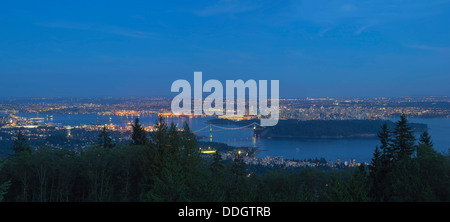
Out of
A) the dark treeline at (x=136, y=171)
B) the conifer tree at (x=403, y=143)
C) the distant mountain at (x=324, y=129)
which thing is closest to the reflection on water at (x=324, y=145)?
the distant mountain at (x=324, y=129)

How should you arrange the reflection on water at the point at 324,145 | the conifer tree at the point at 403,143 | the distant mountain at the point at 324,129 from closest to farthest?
1. the conifer tree at the point at 403,143
2. the reflection on water at the point at 324,145
3. the distant mountain at the point at 324,129

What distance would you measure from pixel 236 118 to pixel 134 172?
2404 inches

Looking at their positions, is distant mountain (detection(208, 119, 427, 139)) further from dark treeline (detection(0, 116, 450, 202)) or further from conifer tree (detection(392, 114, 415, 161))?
dark treeline (detection(0, 116, 450, 202))

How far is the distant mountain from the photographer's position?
161ft

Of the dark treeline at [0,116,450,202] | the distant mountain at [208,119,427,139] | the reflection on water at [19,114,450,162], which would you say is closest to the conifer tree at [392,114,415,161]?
the dark treeline at [0,116,450,202]

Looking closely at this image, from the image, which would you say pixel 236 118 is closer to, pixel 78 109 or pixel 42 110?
pixel 78 109

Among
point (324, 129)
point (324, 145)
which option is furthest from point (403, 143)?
point (324, 129)

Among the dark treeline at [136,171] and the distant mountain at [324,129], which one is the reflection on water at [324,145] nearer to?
the distant mountain at [324,129]

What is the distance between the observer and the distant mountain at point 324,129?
4922cm

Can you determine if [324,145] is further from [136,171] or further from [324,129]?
[136,171]

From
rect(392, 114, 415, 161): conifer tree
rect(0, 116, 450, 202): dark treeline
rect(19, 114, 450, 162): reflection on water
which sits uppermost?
rect(392, 114, 415, 161): conifer tree

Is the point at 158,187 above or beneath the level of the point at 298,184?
above

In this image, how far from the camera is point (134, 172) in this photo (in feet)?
35.0
